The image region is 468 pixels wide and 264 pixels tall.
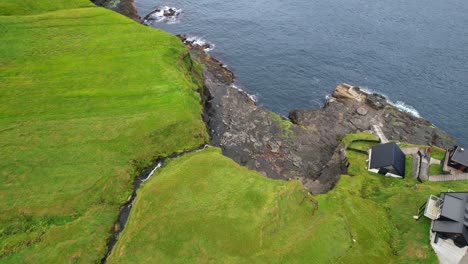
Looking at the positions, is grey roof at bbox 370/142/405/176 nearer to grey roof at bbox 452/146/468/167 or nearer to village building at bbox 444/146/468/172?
village building at bbox 444/146/468/172

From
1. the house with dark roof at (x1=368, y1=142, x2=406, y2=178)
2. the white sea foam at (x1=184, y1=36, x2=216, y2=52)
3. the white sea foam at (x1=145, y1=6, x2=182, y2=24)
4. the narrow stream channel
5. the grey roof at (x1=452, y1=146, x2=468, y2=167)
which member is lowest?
the narrow stream channel

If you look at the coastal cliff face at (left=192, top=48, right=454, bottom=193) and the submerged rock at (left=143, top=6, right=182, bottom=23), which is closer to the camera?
the coastal cliff face at (left=192, top=48, right=454, bottom=193)

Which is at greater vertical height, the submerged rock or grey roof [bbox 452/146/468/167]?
the submerged rock

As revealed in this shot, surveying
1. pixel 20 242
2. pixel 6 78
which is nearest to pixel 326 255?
pixel 20 242

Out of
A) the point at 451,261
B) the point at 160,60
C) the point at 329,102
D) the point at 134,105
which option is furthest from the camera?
the point at 329,102

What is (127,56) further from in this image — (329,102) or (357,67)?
(357,67)

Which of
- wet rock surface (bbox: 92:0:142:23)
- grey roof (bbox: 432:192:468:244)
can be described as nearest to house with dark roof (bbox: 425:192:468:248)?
grey roof (bbox: 432:192:468:244)

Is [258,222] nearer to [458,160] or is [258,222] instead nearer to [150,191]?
[150,191]
